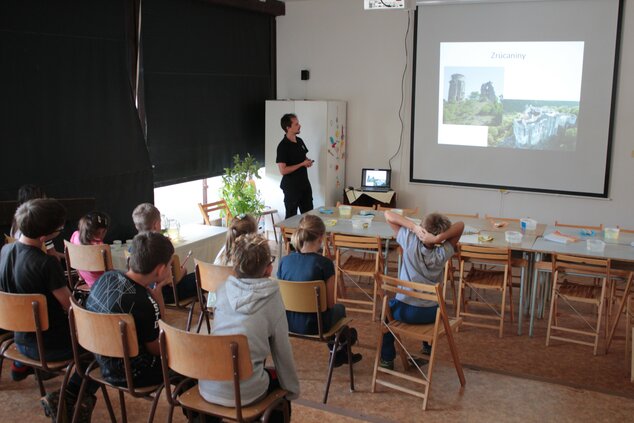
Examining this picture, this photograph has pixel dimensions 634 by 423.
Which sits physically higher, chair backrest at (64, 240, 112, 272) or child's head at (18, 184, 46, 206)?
child's head at (18, 184, 46, 206)

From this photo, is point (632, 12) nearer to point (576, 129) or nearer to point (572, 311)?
point (576, 129)

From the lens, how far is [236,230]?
423 cm

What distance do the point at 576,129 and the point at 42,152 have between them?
596 centimetres

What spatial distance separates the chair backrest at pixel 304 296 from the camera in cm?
396

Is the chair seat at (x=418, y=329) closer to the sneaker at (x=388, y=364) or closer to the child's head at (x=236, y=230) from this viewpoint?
the sneaker at (x=388, y=364)

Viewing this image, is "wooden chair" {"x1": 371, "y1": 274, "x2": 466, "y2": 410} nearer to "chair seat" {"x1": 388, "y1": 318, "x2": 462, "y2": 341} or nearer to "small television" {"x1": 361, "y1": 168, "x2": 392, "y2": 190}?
"chair seat" {"x1": 388, "y1": 318, "x2": 462, "y2": 341}

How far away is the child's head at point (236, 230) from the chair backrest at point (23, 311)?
123 cm

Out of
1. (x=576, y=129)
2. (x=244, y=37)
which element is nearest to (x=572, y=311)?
(x=576, y=129)

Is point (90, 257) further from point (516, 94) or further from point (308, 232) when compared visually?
point (516, 94)

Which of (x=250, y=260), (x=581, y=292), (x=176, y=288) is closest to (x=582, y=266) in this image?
(x=581, y=292)

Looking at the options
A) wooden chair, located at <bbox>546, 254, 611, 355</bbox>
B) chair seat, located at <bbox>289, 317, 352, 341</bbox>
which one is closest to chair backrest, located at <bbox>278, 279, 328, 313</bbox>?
chair seat, located at <bbox>289, 317, 352, 341</bbox>

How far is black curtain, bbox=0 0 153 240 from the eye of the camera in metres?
5.30

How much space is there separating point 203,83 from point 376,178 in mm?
2665

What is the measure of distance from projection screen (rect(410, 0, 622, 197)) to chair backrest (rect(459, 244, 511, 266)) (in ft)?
9.72
